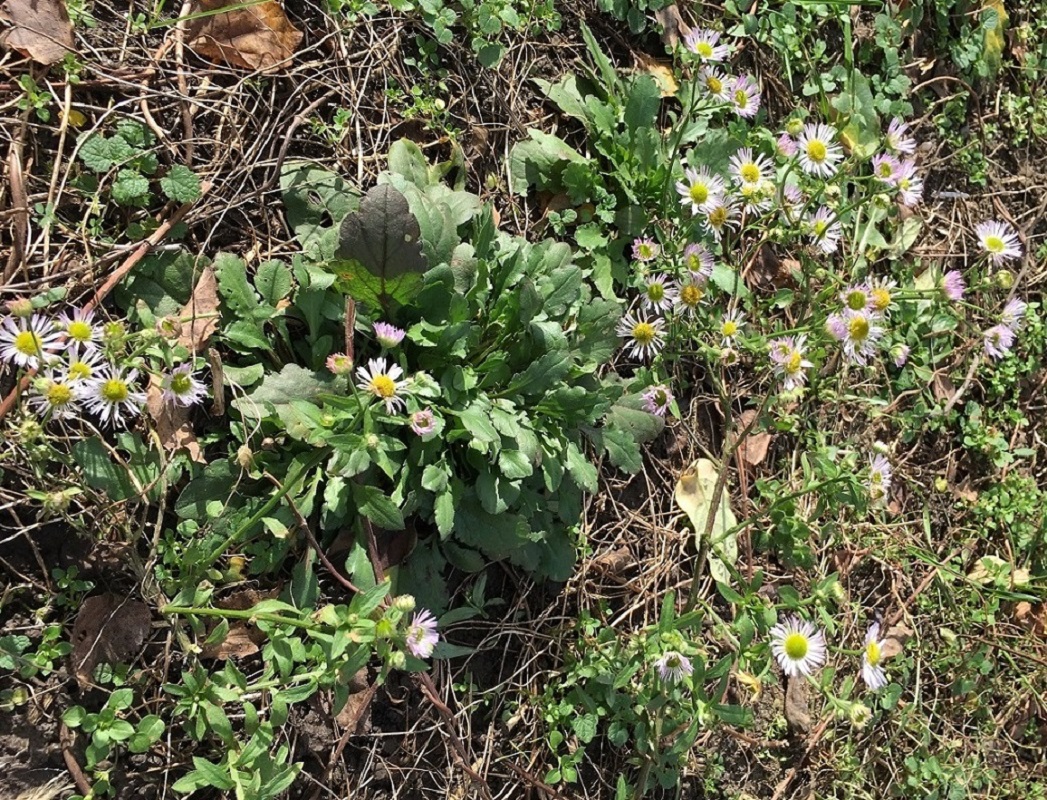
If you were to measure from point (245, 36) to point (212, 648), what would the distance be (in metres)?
1.46

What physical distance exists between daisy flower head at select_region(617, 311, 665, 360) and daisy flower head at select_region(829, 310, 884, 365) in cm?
47

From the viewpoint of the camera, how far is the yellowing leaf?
105 inches

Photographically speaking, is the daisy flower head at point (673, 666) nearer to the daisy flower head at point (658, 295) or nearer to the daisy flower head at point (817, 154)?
the daisy flower head at point (658, 295)

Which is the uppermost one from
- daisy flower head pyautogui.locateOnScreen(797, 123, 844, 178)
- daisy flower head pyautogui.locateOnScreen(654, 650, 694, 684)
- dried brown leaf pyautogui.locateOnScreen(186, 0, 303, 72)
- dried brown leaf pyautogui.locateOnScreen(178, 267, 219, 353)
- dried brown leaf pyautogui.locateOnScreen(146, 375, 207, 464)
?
dried brown leaf pyautogui.locateOnScreen(186, 0, 303, 72)

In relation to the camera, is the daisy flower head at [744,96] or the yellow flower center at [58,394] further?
the daisy flower head at [744,96]

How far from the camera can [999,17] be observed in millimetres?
3377

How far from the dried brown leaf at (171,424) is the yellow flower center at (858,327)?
67.7 inches

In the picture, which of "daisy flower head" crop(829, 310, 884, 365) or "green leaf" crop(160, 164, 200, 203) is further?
"daisy flower head" crop(829, 310, 884, 365)

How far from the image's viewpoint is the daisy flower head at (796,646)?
234cm

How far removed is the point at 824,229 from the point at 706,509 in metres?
0.87

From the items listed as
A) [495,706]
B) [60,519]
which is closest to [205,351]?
[60,519]

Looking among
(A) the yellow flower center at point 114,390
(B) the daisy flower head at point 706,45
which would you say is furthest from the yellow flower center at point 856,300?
(A) the yellow flower center at point 114,390

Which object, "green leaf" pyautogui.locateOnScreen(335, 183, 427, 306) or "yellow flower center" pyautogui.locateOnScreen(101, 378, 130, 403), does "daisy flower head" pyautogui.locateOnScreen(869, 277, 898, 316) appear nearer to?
"green leaf" pyautogui.locateOnScreen(335, 183, 427, 306)

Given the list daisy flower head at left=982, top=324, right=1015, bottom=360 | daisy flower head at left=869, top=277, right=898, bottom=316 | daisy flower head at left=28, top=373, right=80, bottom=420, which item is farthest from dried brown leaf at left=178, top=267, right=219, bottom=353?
daisy flower head at left=982, top=324, right=1015, bottom=360
